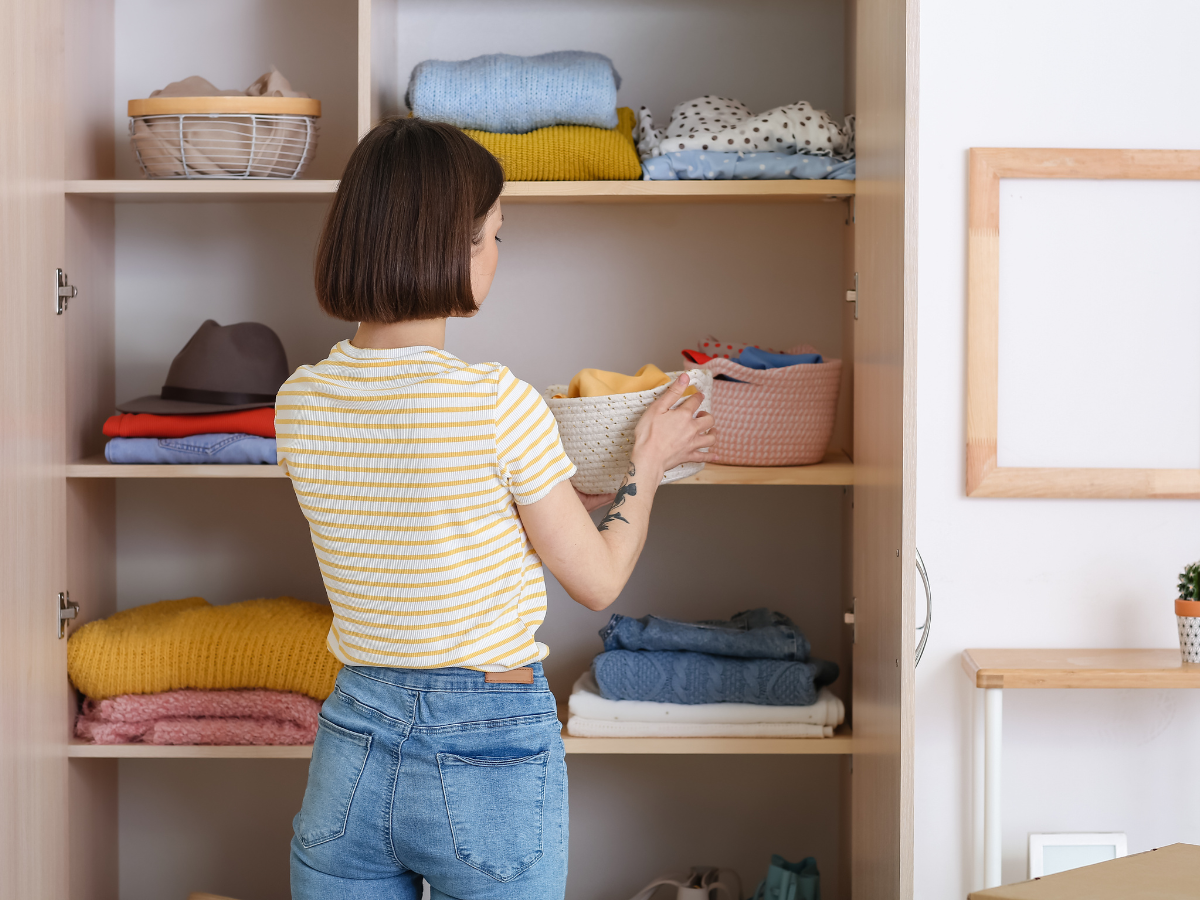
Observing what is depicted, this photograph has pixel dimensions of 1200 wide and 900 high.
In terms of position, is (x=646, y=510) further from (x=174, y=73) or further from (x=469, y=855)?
(x=174, y=73)

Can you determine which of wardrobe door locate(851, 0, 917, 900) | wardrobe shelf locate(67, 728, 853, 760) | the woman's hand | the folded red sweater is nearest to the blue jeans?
the woman's hand

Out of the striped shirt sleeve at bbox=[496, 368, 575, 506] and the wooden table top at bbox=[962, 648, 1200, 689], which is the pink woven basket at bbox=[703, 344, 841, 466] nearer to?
the wooden table top at bbox=[962, 648, 1200, 689]

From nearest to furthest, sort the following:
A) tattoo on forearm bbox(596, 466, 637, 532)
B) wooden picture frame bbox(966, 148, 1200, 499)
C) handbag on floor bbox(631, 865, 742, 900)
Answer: tattoo on forearm bbox(596, 466, 637, 532) < wooden picture frame bbox(966, 148, 1200, 499) < handbag on floor bbox(631, 865, 742, 900)

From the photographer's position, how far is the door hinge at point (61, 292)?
1623 millimetres

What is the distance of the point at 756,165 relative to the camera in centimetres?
164

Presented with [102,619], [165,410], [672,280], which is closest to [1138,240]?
[672,280]

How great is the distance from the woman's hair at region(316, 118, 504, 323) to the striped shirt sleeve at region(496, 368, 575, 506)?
0.37 ft

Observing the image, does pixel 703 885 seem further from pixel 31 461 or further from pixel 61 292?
pixel 61 292

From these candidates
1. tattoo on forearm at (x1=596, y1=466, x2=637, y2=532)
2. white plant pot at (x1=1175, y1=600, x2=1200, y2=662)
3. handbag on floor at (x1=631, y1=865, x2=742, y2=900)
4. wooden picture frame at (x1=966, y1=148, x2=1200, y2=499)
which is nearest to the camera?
tattoo on forearm at (x1=596, y1=466, x2=637, y2=532)

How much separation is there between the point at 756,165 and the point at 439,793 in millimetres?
1089

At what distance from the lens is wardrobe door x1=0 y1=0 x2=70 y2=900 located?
1446 millimetres

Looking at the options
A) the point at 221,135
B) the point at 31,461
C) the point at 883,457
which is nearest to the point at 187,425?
the point at 31,461

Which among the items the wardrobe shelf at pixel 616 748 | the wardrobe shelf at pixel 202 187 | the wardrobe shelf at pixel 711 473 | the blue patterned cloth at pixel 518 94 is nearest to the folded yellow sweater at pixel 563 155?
the blue patterned cloth at pixel 518 94

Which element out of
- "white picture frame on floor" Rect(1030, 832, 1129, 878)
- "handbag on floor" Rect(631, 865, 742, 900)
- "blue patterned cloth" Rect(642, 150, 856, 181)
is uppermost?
"blue patterned cloth" Rect(642, 150, 856, 181)
